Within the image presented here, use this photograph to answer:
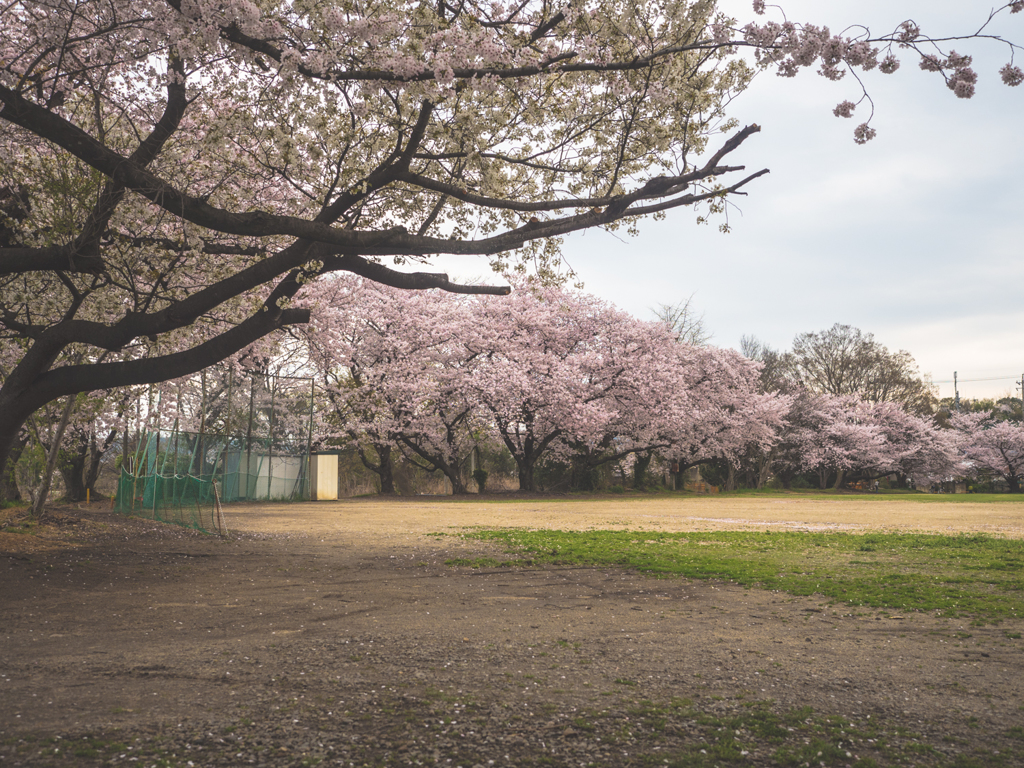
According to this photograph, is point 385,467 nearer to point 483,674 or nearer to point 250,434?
point 250,434

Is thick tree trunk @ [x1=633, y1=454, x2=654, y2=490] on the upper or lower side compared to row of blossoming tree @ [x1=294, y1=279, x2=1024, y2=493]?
lower

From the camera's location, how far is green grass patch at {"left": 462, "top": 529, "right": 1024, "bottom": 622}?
643 centimetres

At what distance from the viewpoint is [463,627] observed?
5332 millimetres

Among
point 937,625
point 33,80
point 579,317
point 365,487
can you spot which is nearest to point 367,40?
point 33,80

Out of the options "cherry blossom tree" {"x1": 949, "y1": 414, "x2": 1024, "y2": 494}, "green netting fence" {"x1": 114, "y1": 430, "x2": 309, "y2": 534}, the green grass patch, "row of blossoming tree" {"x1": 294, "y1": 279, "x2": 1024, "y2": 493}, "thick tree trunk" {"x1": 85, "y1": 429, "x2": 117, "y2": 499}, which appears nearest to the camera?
the green grass patch

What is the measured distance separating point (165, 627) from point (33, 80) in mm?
6581

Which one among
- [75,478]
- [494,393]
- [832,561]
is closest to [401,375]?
[494,393]

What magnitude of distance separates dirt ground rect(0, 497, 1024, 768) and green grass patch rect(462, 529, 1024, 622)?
0.57 metres

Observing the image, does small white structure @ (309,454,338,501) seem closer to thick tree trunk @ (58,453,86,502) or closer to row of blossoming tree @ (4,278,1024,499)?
row of blossoming tree @ (4,278,1024,499)

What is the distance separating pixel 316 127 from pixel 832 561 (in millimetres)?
7820

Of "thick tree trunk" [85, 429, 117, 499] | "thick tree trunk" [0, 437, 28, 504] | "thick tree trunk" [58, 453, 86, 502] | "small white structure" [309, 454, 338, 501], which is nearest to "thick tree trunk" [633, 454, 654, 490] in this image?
"small white structure" [309, 454, 338, 501]

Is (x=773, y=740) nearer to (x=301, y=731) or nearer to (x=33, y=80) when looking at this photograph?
(x=301, y=731)

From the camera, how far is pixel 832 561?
8.84 metres

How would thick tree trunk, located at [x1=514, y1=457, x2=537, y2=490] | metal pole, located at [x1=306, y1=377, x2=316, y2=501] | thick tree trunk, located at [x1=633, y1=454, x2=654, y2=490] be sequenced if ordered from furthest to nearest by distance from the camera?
thick tree trunk, located at [x1=633, y1=454, x2=654, y2=490], thick tree trunk, located at [x1=514, y1=457, x2=537, y2=490], metal pole, located at [x1=306, y1=377, x2=316, y2=501]
